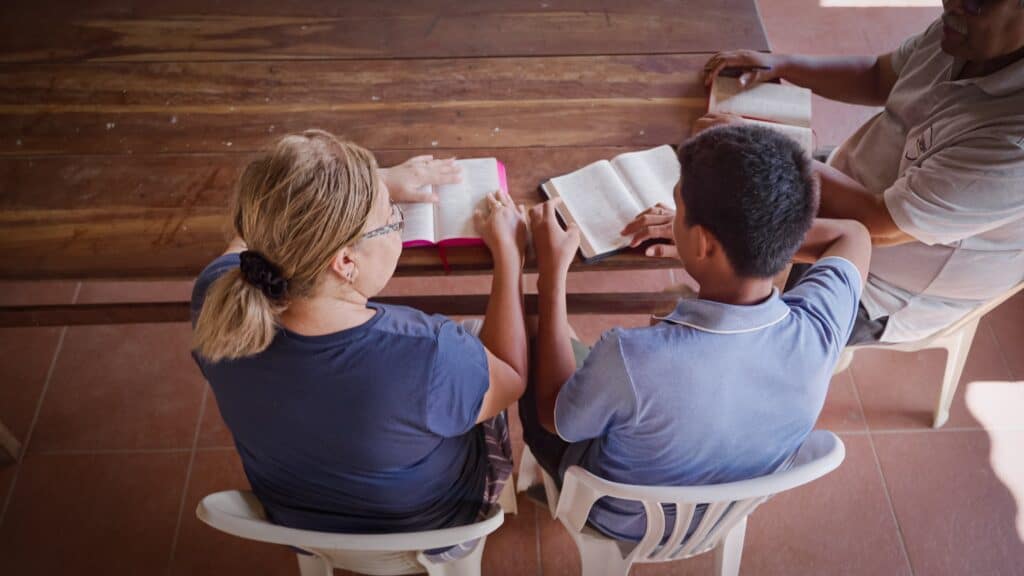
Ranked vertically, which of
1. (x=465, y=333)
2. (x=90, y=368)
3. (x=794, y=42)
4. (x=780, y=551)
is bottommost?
(x=780, y=551)

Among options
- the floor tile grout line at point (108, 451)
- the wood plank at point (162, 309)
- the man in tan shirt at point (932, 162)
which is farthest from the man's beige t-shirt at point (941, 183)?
the floor tile grout line at point (108, 451)

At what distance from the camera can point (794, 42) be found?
313 centimetres

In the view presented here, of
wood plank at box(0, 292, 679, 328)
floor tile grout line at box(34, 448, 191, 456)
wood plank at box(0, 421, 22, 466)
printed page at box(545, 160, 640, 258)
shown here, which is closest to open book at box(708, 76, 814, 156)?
printed page at box(545, 160, 640, 258)

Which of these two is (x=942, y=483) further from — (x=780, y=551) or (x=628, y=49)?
(x=628, y=49)

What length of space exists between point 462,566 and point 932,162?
122 cm

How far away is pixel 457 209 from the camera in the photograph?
61.0 inches

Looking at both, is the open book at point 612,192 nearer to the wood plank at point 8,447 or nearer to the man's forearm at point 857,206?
the man's forearm at point 857,206

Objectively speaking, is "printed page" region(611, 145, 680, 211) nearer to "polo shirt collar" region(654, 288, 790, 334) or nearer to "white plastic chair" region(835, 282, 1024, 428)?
"polo shirt collar" region(654, 288, 790, 334)

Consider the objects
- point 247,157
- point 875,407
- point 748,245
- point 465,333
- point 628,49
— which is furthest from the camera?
point 875,407

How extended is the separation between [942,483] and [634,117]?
1.40 metres

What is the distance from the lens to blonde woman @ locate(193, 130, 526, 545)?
1065 mm

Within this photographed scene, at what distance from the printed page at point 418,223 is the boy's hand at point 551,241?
21 centimetres

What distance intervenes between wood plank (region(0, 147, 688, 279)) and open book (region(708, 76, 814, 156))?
30 cm

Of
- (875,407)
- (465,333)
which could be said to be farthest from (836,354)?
(875,407)
